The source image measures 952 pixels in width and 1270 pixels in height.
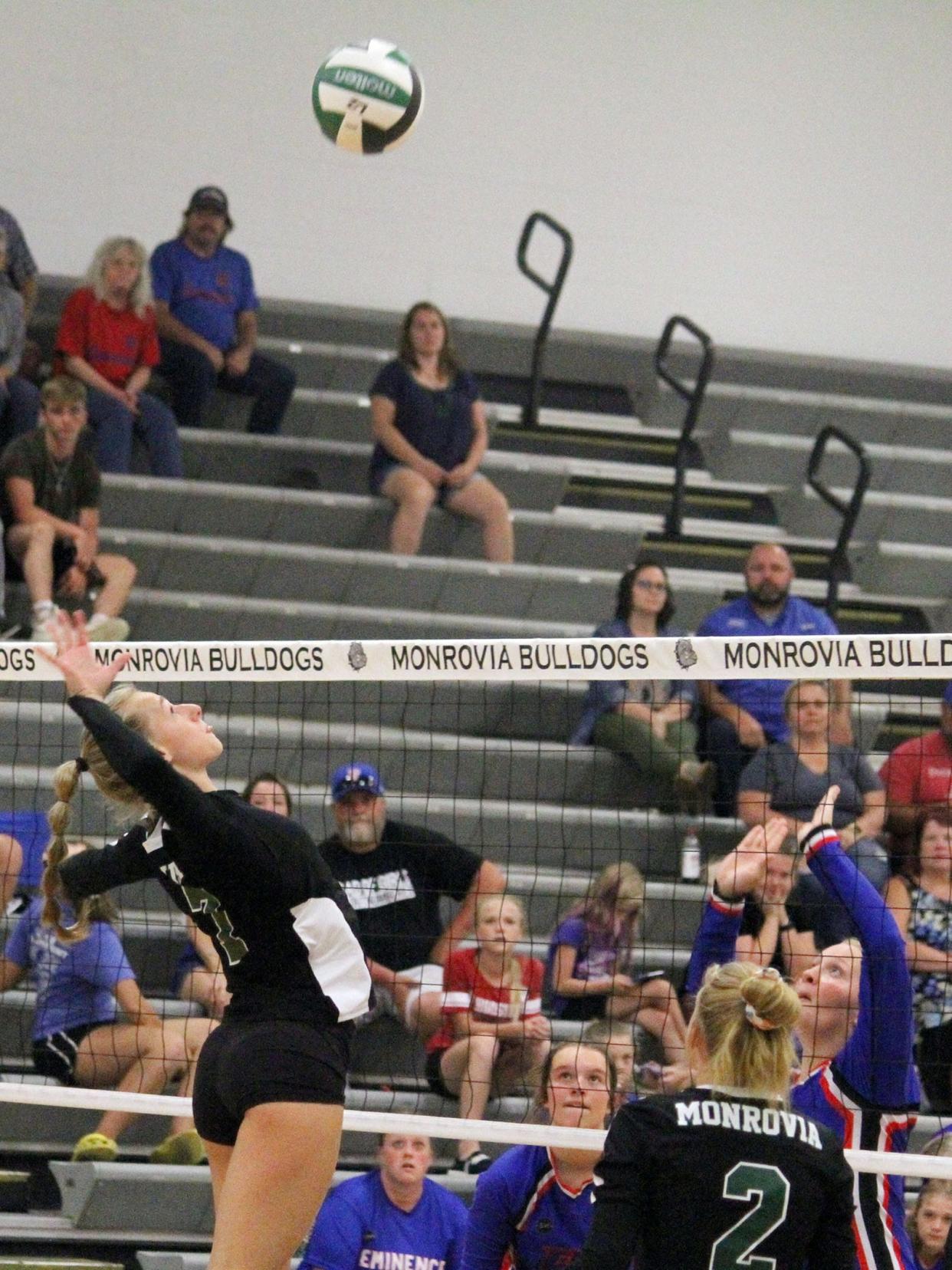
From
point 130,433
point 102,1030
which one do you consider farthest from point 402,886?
point 130,433

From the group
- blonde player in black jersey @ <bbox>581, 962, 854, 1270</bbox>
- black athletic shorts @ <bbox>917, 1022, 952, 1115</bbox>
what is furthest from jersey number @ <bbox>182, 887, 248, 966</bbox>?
black athletic shorts @ <bbox>917, 1022, 952, 1115</bbox>

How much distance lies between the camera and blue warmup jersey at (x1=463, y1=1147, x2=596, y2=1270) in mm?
5852

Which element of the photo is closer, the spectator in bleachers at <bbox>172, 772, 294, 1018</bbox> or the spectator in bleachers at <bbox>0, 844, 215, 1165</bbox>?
the spectator in bleachers at <bbox>0, 844, 215, 1165</bbox>

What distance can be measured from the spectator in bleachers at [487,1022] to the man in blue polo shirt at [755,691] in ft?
4.12

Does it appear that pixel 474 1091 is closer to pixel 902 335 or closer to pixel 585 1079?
pixel 585 1079

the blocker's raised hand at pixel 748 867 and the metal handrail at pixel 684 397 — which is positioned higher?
the metal handrail at pixel 684 397

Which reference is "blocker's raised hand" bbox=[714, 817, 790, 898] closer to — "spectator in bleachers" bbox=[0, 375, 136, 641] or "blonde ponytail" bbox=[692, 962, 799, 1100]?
"blonde ponytail" bbox=[692, 962, 799, 1100]

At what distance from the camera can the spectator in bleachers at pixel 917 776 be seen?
890 cm

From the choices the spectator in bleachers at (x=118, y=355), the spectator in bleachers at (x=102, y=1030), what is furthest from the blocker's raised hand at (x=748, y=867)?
the spectator in bleachers at (x=118, y=355)

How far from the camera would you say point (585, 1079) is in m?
6.29

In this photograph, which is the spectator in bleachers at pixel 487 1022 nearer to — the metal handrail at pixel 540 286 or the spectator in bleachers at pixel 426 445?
the spectator in bleachers at pixel 426 445

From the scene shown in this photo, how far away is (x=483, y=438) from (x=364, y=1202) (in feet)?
17.5

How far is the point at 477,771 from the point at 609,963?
6.41 feet

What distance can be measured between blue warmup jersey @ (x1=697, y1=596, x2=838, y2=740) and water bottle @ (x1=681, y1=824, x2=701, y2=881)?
2.24 feet
